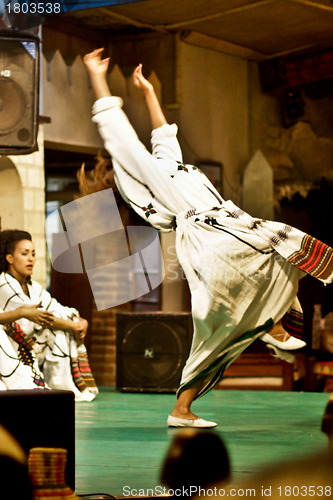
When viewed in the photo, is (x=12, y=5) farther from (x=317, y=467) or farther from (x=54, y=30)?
(x=317, y=467)

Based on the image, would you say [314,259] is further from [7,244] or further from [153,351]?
[153,351]

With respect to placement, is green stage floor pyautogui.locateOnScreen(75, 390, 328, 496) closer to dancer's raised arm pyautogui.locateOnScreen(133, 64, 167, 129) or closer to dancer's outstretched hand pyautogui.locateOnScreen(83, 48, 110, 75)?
dancer's raised arm pyautogui.locateOnScreen(133, 64, 167, 129)

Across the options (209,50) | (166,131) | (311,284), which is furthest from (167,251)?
(166,131)

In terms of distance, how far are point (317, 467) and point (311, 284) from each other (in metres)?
7.87

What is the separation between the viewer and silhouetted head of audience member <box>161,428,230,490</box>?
813mm

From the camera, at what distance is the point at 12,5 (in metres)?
6.04

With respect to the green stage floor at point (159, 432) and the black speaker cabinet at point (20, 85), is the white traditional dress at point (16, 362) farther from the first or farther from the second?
the black speaker cabinet at point (20, 85)

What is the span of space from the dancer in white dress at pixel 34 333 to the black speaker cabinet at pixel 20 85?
96cm

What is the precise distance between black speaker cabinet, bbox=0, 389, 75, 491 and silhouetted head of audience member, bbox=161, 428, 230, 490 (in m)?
0.80

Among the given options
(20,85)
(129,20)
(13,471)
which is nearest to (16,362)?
(20,85)

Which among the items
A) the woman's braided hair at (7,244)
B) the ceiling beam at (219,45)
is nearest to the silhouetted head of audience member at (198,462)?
the woman's braided hair at (7,244)

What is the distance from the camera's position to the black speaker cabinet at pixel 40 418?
5.30 feet

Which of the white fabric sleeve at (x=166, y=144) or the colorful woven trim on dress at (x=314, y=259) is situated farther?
the white fabric sleeve at (x=166, y=144)

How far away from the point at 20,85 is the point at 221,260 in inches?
64.6
